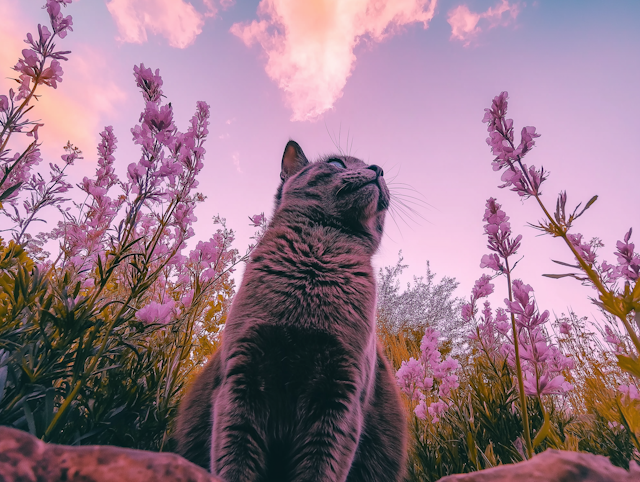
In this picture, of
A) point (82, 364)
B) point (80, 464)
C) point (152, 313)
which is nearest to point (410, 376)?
point (152, 313)

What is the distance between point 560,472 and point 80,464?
40.8 inches

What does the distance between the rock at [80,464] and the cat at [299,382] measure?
2.37 ft

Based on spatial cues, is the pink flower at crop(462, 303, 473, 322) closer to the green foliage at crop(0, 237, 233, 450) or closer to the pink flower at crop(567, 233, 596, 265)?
the pink flower at crop(567, 233, 596, 265)

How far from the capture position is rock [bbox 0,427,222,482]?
593 millimetres

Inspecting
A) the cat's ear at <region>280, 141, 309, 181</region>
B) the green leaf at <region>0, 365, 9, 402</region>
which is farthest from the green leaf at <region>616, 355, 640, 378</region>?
the cat's ear at <region>280, 141, 309, 181</region>

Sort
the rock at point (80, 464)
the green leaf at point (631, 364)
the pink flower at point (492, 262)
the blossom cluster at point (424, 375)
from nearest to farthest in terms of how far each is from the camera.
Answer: the rock at point (80, 464)
the green leaf at point (631, 364)
the pink flower at point (492, 262)
the blossom cluster at point (424, 375)

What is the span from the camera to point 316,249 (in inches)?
77.9

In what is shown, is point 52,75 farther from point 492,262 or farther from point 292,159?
point 492,262

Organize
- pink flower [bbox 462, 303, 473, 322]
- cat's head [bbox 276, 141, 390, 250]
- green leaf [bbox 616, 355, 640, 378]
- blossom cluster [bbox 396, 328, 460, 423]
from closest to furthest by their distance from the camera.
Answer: green leaf [bbox 616, 355, 640, 378], cat's head [bbox 276, 141, 390, 250], pink flower [bbox 462, 303, 473, 322], blossom cluster [bbox 396, 328, 460, 423]

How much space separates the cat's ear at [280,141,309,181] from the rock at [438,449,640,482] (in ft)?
8.98

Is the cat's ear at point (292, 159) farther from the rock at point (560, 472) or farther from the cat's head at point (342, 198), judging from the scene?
the rock at point (560, 472)

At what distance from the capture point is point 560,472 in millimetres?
667

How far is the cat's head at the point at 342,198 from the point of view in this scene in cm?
236

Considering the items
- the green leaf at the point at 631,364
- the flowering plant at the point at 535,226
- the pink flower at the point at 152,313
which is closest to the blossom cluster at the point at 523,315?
the flowering plant at the point at 535,226
